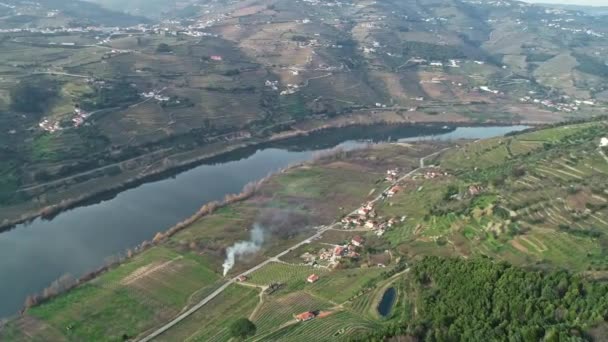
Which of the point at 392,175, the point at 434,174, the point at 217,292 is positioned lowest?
the point at 392,175

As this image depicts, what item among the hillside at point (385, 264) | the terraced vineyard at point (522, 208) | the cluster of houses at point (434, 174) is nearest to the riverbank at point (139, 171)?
the hillside at point (385, 264)

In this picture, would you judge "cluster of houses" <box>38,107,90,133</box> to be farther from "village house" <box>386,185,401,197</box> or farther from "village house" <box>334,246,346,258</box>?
"village house" <box>334,246,346,258</box>

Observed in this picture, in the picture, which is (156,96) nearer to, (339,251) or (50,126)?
(50,126)

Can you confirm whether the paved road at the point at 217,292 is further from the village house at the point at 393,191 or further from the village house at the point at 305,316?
the village house at the point at 305,316

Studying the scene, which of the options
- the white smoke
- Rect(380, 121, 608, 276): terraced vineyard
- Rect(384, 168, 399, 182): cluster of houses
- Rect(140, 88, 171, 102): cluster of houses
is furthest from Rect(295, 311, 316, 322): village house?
Rect(140, 88, 171, 102): cluster of houses

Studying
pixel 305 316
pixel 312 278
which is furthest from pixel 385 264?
pixel 305 316

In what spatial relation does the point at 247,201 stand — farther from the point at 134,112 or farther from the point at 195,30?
the point at 195,30
